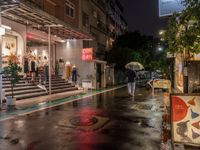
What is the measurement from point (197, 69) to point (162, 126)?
5.89 meters

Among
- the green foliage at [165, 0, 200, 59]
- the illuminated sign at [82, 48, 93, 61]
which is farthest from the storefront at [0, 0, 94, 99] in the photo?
the green foliage at [165, 0, 200, 59]

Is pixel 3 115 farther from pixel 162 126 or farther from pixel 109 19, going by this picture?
pixel 109 19

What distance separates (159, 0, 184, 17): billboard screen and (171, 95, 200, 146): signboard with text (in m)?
11.9

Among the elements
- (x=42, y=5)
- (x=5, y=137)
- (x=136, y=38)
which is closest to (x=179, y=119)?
(x=5, y=137)

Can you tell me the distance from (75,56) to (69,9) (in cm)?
552

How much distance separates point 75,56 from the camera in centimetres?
2603

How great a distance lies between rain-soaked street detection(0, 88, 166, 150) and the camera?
6.10 meters

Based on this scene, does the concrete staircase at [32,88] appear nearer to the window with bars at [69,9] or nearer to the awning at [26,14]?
the awning at [26,14]

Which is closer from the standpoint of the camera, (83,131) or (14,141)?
(14,141)

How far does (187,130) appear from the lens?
18.1ft

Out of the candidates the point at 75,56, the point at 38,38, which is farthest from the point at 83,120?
the point at 75,56

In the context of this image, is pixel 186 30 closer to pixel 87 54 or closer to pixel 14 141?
pixel 14 141

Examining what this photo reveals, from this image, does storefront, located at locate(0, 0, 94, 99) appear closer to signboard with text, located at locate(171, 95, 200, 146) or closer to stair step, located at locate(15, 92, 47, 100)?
stair step, located at locate(15, 92, 47, 100)

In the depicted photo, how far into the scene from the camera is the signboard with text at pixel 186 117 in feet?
18.0
